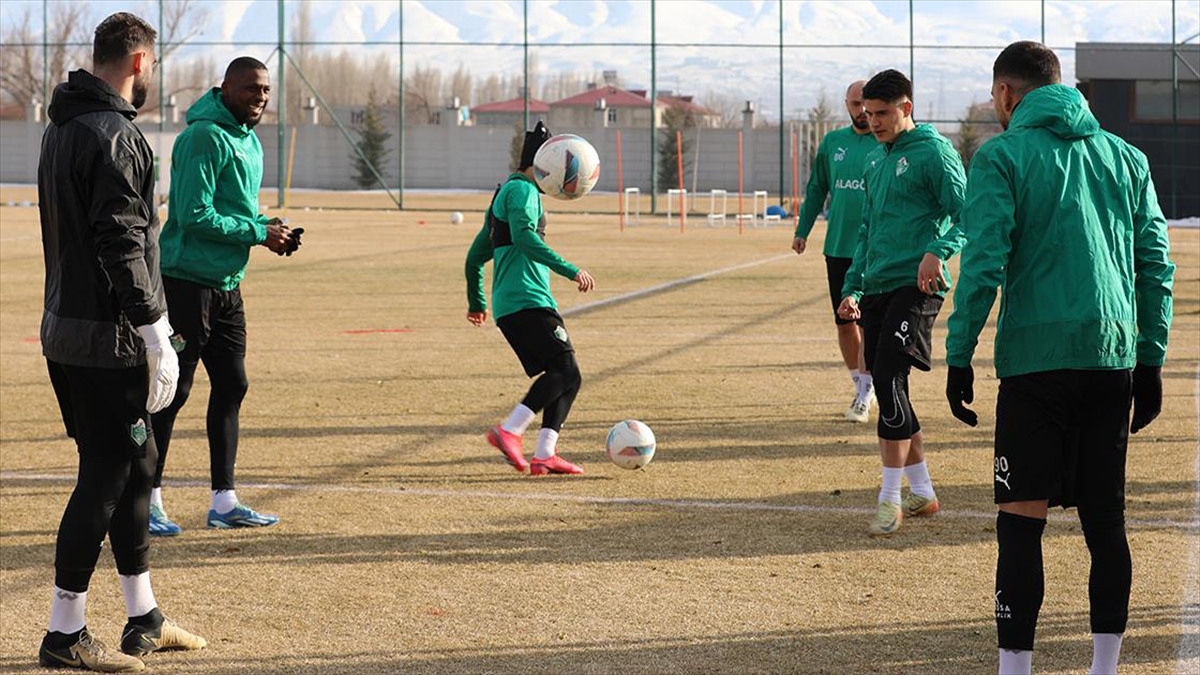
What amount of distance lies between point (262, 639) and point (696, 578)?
179cm

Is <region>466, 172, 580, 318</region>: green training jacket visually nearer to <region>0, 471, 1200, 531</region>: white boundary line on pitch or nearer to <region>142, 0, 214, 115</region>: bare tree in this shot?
<region>0, 471, 1200, 531</region>: white boundary line on pitch

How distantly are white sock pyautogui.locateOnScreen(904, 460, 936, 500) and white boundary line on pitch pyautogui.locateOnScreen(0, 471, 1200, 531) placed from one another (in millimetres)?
130

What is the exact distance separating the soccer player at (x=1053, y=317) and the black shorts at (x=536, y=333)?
423 centimetres

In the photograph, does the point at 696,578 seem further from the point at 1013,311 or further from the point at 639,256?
the point at 639,256

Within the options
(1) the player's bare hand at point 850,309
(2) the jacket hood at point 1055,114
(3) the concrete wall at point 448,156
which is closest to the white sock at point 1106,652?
(2) the jacket hood at point 1055,114

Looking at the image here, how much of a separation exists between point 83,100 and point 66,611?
5.50ft

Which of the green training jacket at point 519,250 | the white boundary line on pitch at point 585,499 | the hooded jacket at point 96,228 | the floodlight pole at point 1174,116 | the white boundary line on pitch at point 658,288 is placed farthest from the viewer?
the floodlight pole at point 1174,116

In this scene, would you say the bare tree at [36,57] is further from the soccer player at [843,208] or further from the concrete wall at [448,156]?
the soccer player at [843,208]

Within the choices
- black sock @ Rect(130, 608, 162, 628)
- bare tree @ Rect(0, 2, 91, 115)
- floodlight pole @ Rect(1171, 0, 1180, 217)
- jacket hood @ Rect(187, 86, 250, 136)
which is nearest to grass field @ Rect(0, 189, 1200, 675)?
black sock @ Rect(130, 608, 162, 628)

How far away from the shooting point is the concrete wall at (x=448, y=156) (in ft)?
229

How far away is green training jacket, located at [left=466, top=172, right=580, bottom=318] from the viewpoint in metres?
8.59

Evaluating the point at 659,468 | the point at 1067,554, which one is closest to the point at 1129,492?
the point at 1067,554

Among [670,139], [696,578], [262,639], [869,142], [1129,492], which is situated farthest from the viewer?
[670,139]

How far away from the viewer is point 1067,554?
6.91 m
